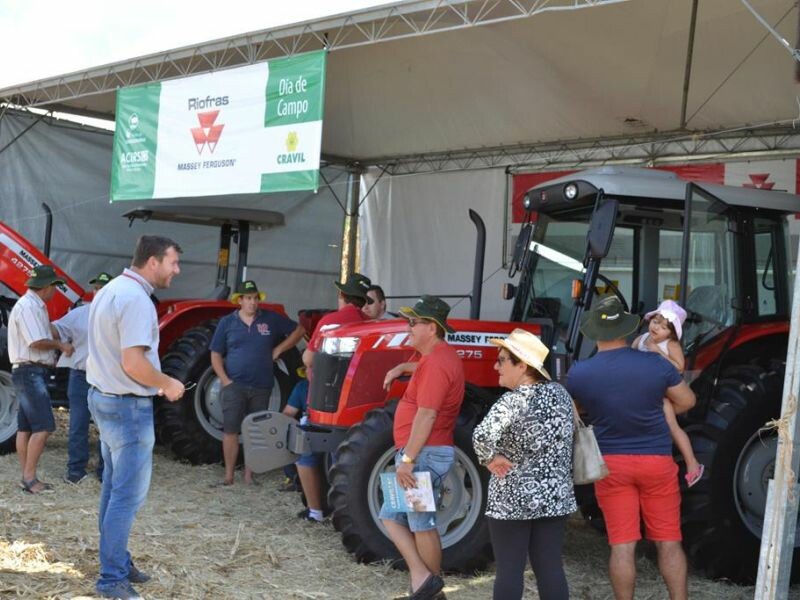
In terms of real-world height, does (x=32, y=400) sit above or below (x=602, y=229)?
below

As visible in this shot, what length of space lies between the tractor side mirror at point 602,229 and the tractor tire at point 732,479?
3.38ft

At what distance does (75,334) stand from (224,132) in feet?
6.75

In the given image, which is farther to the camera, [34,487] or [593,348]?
[34,487]

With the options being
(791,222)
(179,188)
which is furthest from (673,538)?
(179,188)

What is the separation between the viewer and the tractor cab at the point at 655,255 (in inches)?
206

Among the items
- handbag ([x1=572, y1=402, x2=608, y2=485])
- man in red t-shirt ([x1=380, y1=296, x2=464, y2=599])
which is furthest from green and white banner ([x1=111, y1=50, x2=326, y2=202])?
handbag ([x1=572, y1=402, x2=608, y2=485])

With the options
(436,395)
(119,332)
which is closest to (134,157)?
(119,332)

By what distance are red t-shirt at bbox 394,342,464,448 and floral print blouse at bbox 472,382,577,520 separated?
27.2 inches

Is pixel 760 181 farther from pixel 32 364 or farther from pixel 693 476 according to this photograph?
pixel 32 364

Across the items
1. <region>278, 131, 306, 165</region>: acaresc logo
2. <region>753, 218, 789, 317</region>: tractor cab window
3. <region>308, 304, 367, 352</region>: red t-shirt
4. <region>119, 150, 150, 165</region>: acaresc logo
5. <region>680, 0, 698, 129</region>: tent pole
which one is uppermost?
<region>680, 0, 698, 129</region>: tent pole

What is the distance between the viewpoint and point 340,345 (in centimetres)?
549

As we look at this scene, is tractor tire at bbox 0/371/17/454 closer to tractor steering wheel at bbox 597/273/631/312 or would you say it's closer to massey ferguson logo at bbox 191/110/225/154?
massey ferguson logo at bbox 191/110/225/154

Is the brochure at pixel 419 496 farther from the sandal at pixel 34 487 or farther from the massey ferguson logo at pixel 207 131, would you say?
the massey ferguson logo at pixel 207 131

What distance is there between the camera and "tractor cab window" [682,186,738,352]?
5.14 meters
